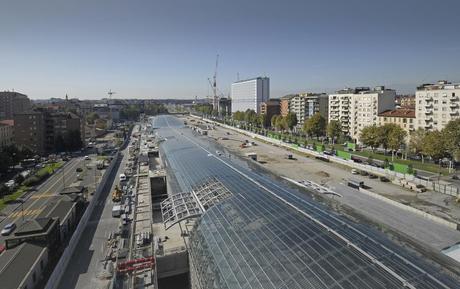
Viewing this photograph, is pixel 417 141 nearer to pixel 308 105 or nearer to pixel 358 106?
pixel 358 106

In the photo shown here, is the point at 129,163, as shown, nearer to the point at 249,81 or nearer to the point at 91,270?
the point at 91,270

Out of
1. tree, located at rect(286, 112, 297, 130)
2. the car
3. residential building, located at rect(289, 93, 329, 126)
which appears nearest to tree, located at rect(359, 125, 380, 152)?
tree, located at rect(286, 112, 297, 130)

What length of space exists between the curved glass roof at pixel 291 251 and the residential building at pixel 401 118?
4259 cm

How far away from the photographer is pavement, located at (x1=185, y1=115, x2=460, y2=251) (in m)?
20.7

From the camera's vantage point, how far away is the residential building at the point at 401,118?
5134 centimetres

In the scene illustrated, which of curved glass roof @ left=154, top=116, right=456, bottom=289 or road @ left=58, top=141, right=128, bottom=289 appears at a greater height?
curved glass roof @ left=154, top=116, right=456, bottom=289

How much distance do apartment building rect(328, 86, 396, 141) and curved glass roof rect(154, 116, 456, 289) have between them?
4872 centimetres

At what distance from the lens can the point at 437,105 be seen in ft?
156

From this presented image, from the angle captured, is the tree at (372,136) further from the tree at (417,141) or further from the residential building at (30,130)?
the residential building at (30,130)

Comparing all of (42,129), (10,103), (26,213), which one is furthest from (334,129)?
(10,103)

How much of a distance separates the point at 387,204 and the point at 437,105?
93.9 feet

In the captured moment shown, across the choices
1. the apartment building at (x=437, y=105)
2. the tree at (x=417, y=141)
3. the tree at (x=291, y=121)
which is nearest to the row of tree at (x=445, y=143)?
the tree at (x=417, y=141)

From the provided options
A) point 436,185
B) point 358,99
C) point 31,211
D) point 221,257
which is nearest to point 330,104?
point 358,99

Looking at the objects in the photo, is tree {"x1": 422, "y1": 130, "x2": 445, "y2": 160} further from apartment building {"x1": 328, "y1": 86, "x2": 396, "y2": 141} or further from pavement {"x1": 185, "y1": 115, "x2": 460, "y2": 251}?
apartment building {"x1": 328, "y1": 86, "x2": 396, "y2": 141}
